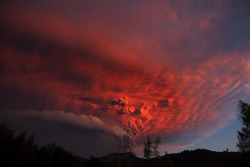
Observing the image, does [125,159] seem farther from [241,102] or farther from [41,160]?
[241,102]

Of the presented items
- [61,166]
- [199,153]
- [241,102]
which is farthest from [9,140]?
[199,153]

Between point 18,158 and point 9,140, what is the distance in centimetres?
176

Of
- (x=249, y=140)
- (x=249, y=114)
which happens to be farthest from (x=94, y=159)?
(x=249, y=140)

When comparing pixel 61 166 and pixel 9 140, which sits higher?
pixel 9 140

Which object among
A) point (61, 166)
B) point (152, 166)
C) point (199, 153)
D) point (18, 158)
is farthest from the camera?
point (199, 153)

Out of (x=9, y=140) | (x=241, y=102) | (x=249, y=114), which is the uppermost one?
(x=241, y=102)

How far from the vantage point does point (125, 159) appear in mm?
8953

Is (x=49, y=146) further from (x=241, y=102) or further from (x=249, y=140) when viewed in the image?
(x=249, y=140)

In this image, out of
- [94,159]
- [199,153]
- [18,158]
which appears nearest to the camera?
[18,158]

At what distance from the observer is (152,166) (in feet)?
32.6

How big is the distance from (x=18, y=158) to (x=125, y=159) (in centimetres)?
566

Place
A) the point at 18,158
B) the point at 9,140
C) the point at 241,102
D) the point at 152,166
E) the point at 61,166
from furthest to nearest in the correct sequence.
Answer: the point at 241,102
the point at 152,166
the point at 61,166
the point at 9,140
the point at 18,158

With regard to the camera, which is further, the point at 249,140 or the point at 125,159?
the point at 249,140

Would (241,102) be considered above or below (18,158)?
above
